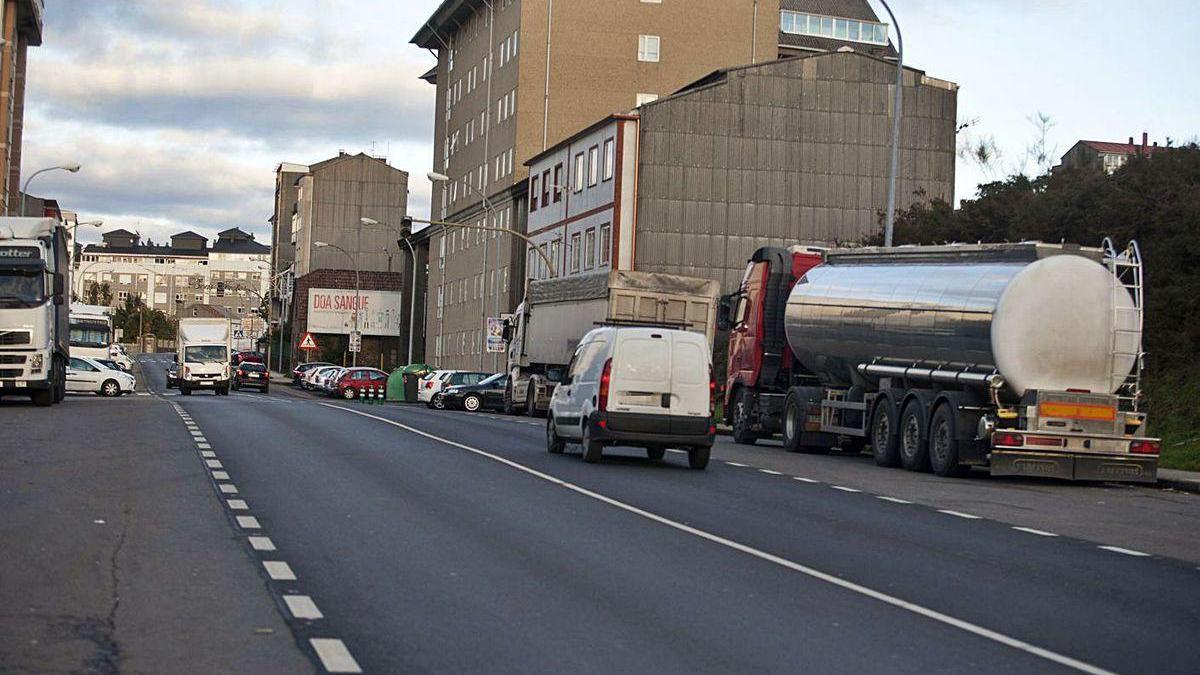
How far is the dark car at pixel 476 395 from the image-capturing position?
58125 millimetres

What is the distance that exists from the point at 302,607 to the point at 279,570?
5.46 feet

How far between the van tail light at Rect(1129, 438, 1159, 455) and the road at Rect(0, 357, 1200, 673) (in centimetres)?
102

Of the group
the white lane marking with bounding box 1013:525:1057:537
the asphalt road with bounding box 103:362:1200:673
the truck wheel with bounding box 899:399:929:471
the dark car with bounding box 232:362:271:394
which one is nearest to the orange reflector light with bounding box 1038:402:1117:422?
the asphalt road with bounding box 103:362:1200:673

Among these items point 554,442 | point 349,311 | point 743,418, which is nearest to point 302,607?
point 554,442

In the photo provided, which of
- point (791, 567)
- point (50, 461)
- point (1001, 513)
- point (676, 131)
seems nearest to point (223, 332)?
point (676, 131)

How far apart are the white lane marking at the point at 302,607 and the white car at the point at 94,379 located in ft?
175

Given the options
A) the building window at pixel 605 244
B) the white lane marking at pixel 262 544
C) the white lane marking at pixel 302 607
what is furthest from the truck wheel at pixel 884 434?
the building window at pixel 605 244

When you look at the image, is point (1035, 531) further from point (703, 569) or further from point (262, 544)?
point (262, 544)

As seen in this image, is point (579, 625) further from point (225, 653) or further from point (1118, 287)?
point (1118, 287)

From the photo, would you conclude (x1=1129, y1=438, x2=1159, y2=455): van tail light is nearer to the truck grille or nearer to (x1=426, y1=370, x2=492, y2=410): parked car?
the truck grille

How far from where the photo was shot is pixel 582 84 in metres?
84.3

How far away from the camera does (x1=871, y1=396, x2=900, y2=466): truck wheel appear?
27.8 metres

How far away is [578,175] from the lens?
73250mm

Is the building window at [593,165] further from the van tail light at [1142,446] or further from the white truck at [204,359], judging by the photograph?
the van tail light at [1142,446]
